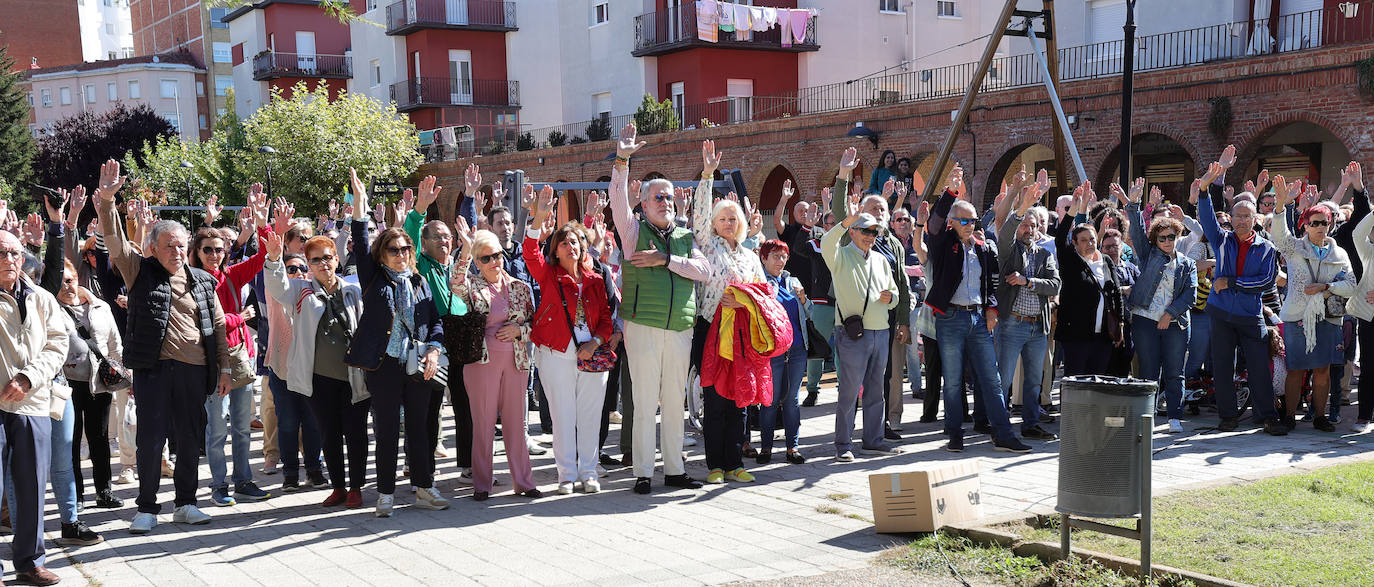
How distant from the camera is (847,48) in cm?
4041

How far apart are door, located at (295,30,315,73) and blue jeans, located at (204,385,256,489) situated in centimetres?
5432

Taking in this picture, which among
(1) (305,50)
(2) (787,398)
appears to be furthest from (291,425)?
(1) (305,50)

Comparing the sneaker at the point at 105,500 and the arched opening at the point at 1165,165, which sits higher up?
the arched opening at the point at 1165,165

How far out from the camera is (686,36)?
38219mm

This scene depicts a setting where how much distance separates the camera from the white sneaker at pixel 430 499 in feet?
24.1

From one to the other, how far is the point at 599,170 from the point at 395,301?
30123 millimetres

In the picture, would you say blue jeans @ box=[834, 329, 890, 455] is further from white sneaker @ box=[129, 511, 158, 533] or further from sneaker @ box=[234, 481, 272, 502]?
white sneaker @ box=[129, 511, 158, 533]

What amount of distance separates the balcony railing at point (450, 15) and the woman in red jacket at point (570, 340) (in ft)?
141

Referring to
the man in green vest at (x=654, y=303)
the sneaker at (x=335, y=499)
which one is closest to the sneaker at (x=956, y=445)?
the man in green vest at (x=654, y=303)

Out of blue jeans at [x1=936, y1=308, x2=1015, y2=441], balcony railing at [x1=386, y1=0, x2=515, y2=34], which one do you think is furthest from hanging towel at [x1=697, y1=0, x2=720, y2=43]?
blue jeans at [x1=936, y1=308, x2=1015, y2=441]

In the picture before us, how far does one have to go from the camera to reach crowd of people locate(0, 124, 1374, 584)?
6836 millimetres

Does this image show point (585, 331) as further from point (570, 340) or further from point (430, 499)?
point (430, 499)

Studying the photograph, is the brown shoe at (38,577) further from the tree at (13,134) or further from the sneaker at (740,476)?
the tree at (13,134)

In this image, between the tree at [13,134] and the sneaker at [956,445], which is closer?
the sneaker at [956,445]
